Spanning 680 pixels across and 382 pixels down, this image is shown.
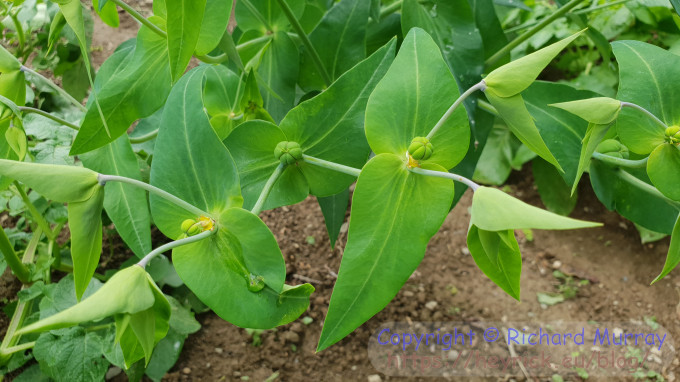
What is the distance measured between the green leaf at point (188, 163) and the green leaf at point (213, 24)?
2.7 inches

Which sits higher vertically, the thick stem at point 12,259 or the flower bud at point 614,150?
the flower bud at point 614,150

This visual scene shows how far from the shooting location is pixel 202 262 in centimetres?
53

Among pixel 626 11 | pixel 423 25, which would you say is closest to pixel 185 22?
pixel 423 25

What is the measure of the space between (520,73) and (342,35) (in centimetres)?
36

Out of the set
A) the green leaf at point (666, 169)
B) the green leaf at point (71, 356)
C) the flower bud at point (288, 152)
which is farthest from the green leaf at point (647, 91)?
the green leaf at point (71, 356)

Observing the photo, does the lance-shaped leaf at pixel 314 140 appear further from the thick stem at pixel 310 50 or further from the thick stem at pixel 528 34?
the thick stem at pixel 528 34

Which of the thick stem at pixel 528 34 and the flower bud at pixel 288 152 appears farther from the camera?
the thick stem at pixel 528 34

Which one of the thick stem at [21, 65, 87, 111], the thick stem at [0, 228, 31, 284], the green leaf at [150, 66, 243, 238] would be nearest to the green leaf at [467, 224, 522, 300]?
the green leaf at [150, 66, 243, 238]

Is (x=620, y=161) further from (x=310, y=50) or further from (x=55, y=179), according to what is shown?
(x=55, y=179)

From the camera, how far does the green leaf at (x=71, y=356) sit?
798 mm

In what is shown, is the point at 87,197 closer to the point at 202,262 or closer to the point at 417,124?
the point at 202,262

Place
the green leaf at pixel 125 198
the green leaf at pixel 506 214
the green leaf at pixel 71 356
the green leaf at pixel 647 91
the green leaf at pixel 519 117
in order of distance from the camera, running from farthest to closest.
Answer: the green leaf at pixel 71 356, the green leaf at pixel 125 198, the green leaf at pixel 647 91, the green leaf at pixel 519 117, the green leaf at pixel 506 214

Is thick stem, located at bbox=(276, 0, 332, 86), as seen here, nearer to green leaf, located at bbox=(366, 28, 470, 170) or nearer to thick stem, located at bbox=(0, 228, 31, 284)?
green leaf, located at bbox=(366, 28, 470, 170)

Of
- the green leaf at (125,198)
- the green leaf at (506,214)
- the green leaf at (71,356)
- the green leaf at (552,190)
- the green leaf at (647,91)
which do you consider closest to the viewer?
the green leaf at (506,214)
